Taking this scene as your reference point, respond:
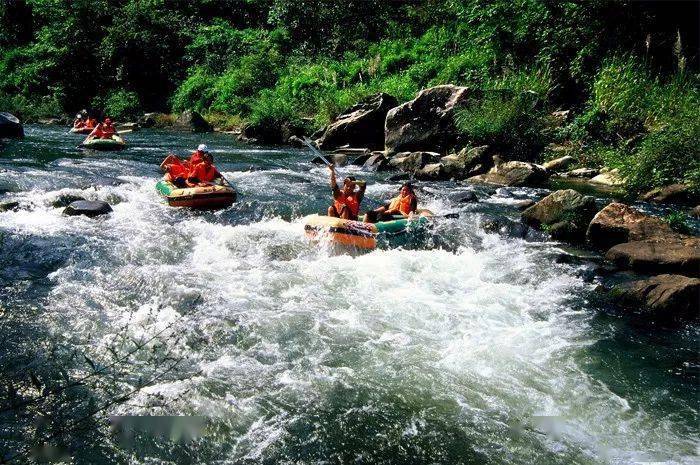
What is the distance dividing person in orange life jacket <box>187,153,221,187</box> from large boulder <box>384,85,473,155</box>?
244 inches

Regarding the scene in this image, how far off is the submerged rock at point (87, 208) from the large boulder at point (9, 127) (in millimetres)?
9379

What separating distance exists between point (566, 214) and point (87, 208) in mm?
7378

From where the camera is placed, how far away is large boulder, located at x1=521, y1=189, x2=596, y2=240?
8.23 metres

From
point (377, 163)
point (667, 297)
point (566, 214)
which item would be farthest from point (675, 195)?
point (377, 163)

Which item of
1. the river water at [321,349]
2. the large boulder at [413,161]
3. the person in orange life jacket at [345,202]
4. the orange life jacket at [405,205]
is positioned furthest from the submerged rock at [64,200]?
the large boulder at [413,161]

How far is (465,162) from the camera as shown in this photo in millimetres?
12930

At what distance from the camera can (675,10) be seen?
13984 mm

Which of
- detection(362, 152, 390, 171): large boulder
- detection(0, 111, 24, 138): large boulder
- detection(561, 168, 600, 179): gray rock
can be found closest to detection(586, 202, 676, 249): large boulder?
detection(561, 168, 600, 179): gray rock

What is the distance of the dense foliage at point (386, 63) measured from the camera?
12.4m

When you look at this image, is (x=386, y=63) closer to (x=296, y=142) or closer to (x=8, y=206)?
(x=296, y=142)

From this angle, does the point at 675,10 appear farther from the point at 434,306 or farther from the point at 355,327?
the point at 355,327

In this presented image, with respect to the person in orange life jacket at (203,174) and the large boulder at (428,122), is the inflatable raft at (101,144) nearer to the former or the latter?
the person in orange life jacket at (203,174)

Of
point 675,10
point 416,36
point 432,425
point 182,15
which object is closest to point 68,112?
point 182,15

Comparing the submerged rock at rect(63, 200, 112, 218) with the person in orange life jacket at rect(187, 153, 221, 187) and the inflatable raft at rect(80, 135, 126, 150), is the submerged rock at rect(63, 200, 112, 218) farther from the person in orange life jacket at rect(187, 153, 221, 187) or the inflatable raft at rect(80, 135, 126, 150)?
the inflatable raft at rect(80, 135, 126, 150)
